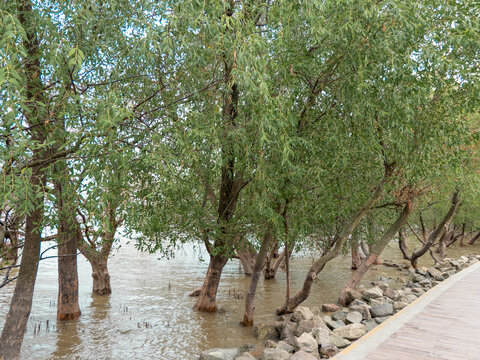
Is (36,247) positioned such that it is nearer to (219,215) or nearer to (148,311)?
(219,215)

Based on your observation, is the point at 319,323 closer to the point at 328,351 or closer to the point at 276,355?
the point at 328,351

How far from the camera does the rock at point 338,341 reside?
7.79 metres

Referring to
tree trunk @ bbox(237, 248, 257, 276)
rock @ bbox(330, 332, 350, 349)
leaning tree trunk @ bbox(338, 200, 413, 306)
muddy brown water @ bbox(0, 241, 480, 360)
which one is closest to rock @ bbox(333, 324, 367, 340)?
rock @ bbox(330, 332, 350, 349)

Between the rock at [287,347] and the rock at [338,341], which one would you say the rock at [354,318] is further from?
the rock at [287,347]

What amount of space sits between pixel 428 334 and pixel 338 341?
1.62m

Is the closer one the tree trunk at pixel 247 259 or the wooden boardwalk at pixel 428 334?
the wooden boardwalk at pixel 428 334

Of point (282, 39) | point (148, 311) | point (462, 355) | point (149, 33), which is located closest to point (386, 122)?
point (282, 39)

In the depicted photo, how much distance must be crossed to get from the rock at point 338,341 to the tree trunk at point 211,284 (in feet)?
19.8

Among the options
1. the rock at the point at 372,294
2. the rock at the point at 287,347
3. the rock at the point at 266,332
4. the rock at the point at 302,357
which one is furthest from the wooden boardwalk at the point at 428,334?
the rock at the point at 266,332

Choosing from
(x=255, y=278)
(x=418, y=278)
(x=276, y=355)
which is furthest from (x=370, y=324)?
(x=418, y=278)

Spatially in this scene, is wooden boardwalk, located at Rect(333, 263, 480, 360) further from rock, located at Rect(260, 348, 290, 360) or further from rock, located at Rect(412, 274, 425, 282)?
rock, located at Rect(412, 274, 425, 282)

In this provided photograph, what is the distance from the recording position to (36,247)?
26.6 ft

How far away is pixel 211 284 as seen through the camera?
1408cm

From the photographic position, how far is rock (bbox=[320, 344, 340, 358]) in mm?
7371
